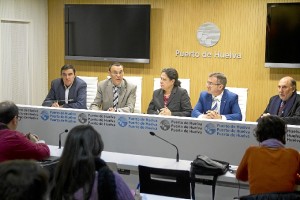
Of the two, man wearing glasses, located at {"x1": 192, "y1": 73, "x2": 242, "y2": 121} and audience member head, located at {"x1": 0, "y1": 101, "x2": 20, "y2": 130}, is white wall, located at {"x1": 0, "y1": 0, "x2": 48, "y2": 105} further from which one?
audience member head, located at {"x1": 0, "y1": 101, "x2": 20, "y2": 130}

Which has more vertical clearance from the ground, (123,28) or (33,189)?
(123,28)

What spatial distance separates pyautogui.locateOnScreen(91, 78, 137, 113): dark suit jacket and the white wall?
79.9 inches

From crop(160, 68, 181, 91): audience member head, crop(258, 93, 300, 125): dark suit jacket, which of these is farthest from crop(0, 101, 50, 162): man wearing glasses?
crop(258, 93, 300, 125): dark suit jacket

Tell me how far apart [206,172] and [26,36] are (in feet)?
15.1

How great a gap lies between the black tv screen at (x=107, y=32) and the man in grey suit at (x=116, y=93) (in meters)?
1.55

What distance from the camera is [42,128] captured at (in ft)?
15.9

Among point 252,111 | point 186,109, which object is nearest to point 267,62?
point 252,111

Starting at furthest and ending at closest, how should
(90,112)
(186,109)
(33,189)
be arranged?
(186,109) < (90,112) < (33,189)

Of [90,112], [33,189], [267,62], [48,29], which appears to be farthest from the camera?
[48,29]

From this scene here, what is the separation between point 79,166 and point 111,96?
127 inches

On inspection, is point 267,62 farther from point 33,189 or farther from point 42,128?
point 33,189

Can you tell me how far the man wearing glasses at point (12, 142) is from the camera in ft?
10.7

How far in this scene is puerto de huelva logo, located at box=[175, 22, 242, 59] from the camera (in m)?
6.62

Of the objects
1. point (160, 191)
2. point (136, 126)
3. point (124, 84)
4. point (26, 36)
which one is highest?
point (26, 36)
